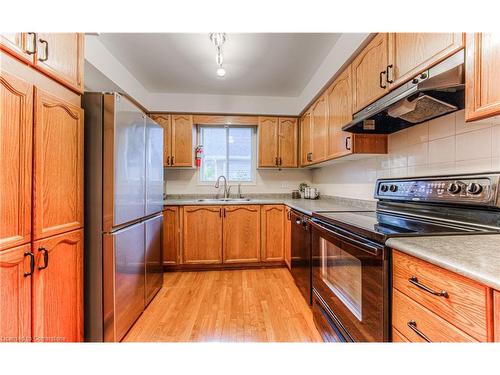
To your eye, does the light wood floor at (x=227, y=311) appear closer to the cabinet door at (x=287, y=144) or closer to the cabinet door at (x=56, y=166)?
the cabinet door at (x=56, y=166)

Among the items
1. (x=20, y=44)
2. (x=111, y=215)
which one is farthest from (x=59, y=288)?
(x=20, y=44)

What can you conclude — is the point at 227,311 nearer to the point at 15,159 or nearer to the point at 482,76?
the point at 15,159

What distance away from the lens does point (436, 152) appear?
1408 millimetres

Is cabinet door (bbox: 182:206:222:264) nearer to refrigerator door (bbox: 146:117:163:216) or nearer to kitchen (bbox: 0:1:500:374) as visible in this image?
kitchen (bbox: 0:1:500:374)

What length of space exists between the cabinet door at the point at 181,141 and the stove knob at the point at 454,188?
2.81 meters

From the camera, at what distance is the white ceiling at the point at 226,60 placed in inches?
81.2

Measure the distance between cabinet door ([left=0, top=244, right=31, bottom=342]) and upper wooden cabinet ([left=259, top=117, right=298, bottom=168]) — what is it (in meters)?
2.72

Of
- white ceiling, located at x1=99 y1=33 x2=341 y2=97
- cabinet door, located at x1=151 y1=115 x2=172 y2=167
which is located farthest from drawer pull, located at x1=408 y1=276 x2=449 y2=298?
cabinet door, located at x1=151 y1=115 x2=172 y2=167

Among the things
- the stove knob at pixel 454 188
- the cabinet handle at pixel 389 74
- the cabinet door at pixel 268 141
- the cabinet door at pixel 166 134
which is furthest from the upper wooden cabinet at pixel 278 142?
the stove knob at pixel 454 188

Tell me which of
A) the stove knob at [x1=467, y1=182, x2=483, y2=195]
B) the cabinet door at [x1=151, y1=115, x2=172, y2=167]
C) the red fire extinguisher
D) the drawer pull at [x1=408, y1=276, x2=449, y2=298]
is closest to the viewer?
the drawer pull at [x1=408, y1=276, x2=449, y2=298]

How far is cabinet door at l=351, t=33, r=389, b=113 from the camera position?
4.69 feet
